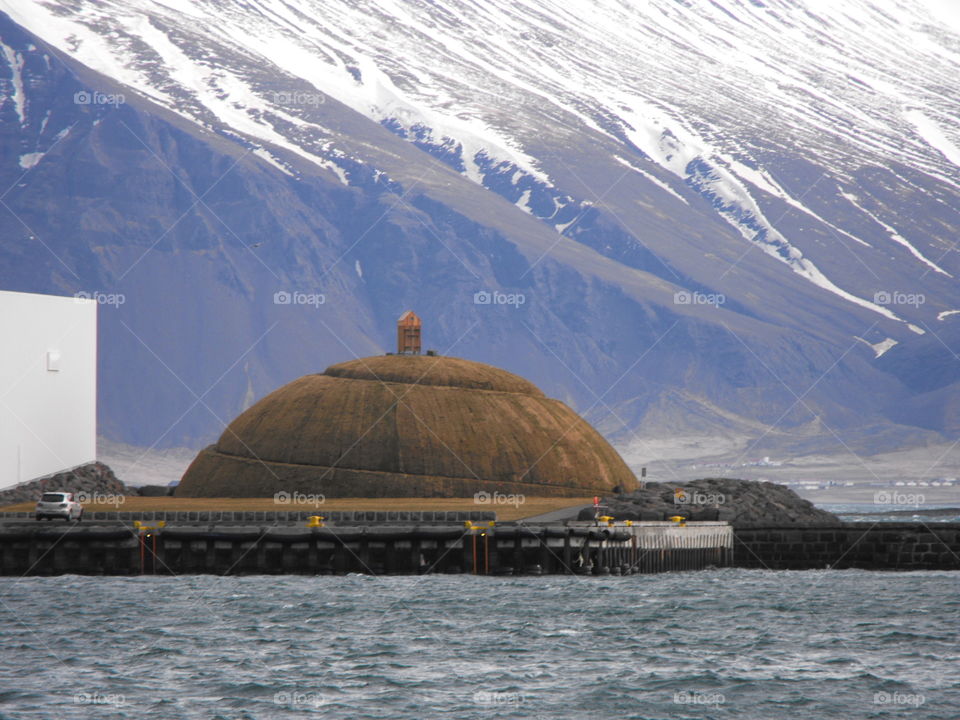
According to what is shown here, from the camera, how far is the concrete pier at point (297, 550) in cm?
5334

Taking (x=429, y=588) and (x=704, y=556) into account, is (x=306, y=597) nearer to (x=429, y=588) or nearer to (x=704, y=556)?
(x=429, y=588)

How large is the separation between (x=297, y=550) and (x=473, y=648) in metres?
14.4

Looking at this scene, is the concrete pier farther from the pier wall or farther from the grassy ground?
the pier wall

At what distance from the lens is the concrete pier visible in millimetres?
53344

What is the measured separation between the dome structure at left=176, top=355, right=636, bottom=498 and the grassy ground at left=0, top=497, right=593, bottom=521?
1.13m

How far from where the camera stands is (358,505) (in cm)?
6506

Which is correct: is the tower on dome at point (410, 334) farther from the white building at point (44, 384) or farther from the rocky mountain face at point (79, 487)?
the rocky mountain face at point (79, 487)

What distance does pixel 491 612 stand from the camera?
46.4 meters

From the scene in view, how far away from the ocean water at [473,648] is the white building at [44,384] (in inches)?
668

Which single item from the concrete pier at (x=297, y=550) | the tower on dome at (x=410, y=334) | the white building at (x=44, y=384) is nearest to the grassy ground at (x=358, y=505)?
the white building at (x=44, y=384)

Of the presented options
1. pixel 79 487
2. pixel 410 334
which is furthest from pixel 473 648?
pixel 79 487

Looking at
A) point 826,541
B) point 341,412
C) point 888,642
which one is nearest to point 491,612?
point 888,642

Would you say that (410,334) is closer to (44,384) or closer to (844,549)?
(44,384)

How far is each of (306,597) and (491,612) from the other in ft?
20.1
